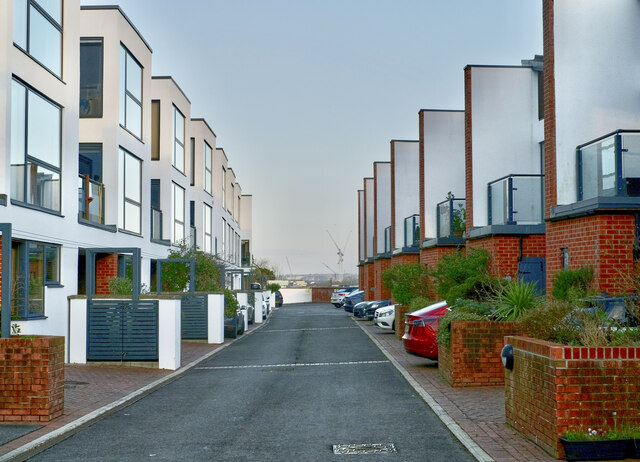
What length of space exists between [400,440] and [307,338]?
703 inches

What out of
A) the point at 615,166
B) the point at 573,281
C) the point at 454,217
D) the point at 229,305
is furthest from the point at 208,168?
the point at 615,166

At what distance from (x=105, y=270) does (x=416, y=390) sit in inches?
514

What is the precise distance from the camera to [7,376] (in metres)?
10.3

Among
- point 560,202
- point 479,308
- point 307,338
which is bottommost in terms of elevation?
point 307,338

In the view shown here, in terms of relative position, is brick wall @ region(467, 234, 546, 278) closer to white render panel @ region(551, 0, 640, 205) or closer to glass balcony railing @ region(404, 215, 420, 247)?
white render panel @ region(551, 0, 640, 205)

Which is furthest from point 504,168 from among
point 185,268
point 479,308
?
point 185,268

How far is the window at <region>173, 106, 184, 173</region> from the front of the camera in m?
34.6

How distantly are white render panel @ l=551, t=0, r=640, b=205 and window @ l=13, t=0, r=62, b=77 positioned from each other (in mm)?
11470

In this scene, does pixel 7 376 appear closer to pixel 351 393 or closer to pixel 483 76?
pixel 351 393

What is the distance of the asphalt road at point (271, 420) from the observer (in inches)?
328

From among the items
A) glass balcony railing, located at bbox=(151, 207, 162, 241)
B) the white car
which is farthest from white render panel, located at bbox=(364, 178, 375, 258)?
the white car

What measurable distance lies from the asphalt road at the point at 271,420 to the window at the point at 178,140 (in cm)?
1915

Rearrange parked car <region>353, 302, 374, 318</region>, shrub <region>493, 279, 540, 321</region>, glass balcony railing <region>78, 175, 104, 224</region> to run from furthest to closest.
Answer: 1. parked car <region>353, 302, 374, 318</region>
2. glass balcony railing <region>78, 175, 104, 224</region>
3. shrub <region>493, 279, 540, 321</region>

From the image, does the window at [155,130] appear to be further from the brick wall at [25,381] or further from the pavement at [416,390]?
the brick wall at [25,381]
